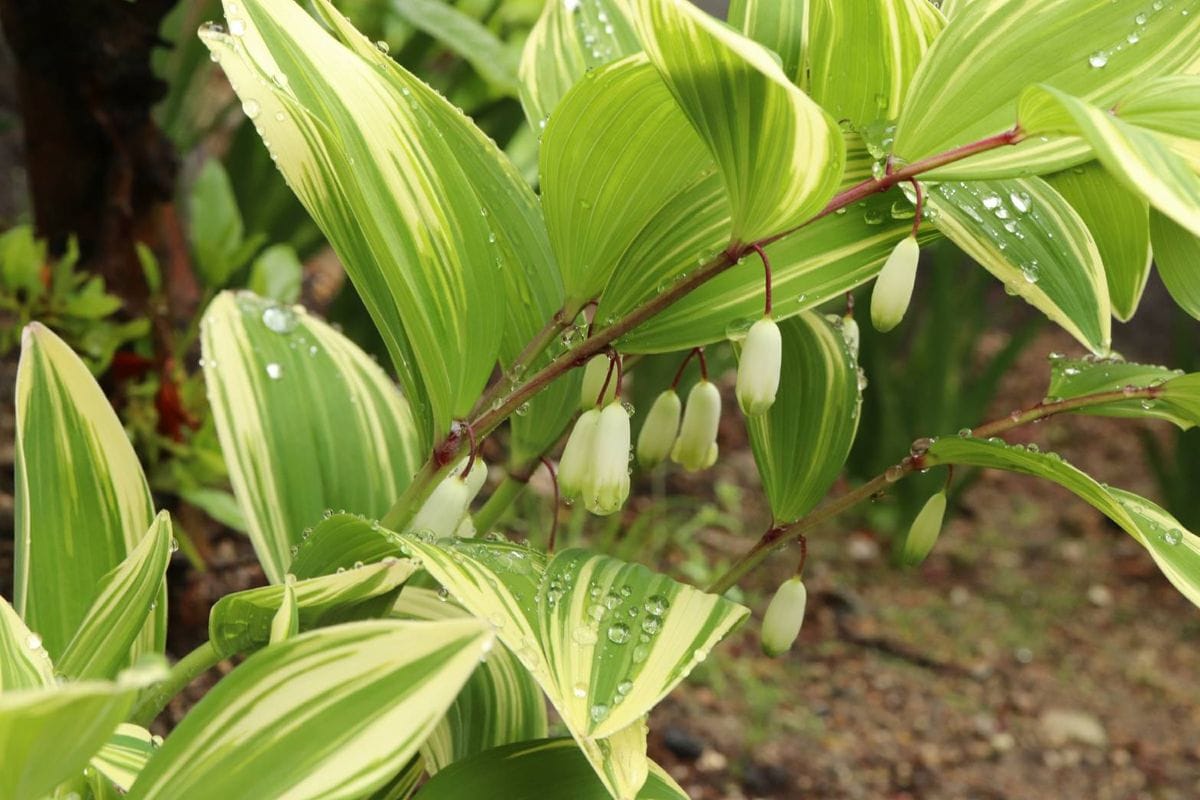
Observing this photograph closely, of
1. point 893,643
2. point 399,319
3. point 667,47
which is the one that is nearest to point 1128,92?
point 667,47

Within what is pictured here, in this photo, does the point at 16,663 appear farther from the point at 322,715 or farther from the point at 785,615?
the point at 785,615

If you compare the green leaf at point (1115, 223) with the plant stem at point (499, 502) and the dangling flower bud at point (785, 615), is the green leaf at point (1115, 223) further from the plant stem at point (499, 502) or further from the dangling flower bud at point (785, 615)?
the plant stem at point (499, 502)

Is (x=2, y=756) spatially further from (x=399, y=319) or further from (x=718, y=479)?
(x=718, y=479)

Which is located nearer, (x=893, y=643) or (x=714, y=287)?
(x=714, y=287)

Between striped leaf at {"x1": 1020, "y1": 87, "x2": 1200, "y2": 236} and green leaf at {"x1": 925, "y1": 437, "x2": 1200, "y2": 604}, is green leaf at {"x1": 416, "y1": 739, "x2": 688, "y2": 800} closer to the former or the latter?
green leaf at {"x1": 925, "y1": 437, "x2": 1200, "y2": 604}

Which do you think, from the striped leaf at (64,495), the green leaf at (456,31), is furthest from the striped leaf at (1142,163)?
the green leaf at (456,31)
